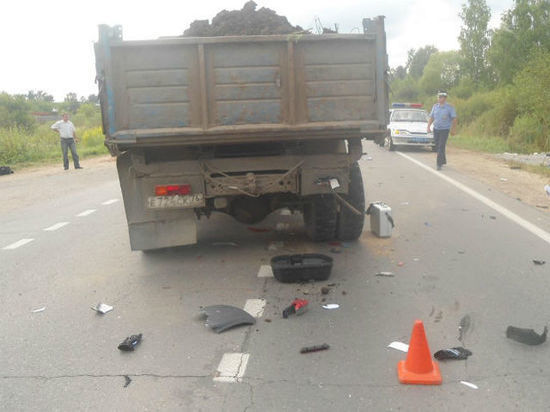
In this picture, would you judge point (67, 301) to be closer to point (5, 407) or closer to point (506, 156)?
point (5, 407)

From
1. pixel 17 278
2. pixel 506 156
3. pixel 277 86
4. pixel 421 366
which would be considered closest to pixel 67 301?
pixel 17 278

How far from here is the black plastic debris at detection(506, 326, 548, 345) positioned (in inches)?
157

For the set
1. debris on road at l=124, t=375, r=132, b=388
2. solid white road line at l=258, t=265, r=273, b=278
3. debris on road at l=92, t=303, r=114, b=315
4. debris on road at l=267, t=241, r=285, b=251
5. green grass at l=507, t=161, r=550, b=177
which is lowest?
debris on road at l=124, t=375, r=132, b=388

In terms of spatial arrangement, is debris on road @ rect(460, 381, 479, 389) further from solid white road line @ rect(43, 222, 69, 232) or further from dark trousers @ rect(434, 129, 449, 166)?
dark trousers @ rect(434, 129, 449, 166)

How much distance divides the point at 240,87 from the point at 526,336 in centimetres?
334

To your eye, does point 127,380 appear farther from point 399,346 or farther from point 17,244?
point 17,244

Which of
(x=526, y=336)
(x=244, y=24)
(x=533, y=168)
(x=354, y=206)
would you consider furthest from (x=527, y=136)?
(x=526, y=336)

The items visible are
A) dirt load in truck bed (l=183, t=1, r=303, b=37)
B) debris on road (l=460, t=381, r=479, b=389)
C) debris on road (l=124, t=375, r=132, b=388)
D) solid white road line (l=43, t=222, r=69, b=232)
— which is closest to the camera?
debris on road (l=460, t=381, r=479, b=389)

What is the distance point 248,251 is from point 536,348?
3658 millimetres

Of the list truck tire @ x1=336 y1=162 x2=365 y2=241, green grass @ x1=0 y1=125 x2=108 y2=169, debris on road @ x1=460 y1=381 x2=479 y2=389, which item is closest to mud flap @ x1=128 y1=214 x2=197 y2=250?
truck tire @ x1=336 y1=162 x2=365 y2=241

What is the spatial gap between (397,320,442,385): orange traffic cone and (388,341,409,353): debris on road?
0.38 meters

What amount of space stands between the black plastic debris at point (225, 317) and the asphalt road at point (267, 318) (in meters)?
0.09

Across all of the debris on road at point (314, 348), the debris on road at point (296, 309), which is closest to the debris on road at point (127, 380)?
the debris on road at point (314, 348)

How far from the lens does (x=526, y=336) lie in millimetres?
4020
